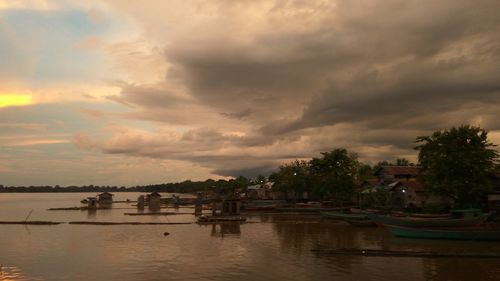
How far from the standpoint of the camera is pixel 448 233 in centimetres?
3194

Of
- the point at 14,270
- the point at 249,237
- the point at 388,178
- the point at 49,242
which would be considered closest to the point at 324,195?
the point at 388,178

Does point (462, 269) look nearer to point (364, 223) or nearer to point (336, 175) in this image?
point (364, 223)

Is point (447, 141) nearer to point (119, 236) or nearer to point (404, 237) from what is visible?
point (404, 237)

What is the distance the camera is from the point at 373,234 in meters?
38.9

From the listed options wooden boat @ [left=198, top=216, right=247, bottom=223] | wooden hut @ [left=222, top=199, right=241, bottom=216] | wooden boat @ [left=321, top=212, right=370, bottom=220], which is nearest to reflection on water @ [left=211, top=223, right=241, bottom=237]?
wooden boat @ [left=198, top=216, right=247, bottom=223]

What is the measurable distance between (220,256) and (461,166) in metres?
26.5

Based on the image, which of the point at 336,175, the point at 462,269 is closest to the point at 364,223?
the point at 462,269

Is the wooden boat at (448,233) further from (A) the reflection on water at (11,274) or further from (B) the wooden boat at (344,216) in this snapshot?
(A) the reflection on water at (11,274)

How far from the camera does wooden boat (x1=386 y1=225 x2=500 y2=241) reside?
31.1 meters

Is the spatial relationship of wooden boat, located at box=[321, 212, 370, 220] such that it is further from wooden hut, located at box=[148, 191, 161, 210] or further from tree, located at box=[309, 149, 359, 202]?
wooden hut, located at box=[148, 191, 161, 210]

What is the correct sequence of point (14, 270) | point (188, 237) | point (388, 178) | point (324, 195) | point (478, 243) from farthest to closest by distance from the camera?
point (324, 195)
point (388, 178)
point (188, 237)
point (478, 243)
point (14, 270)

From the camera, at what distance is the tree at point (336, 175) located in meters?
69.5

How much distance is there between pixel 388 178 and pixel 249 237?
113 feet

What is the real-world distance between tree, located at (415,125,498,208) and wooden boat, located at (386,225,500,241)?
334 inches
